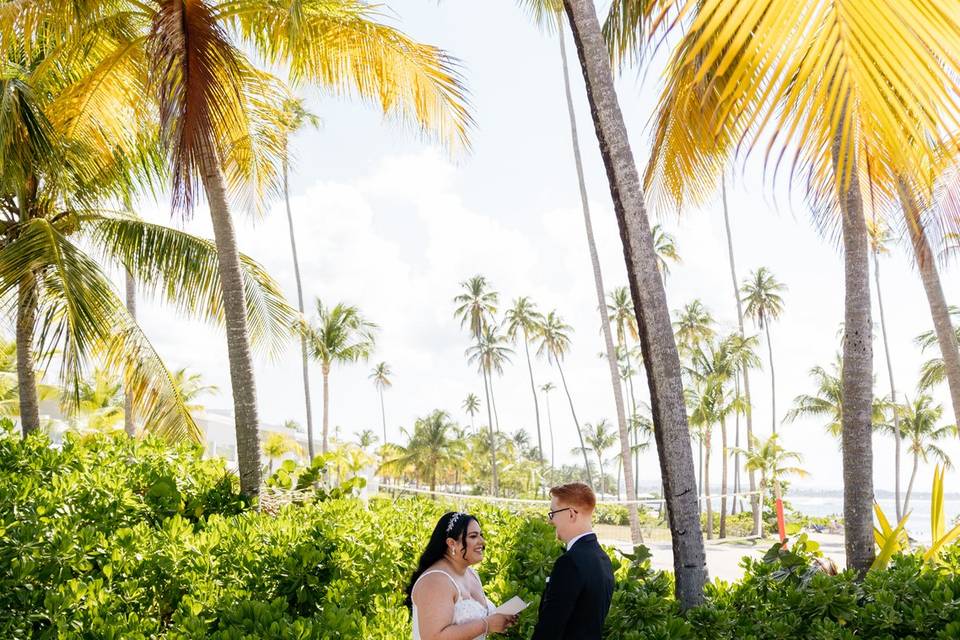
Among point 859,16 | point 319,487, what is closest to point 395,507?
point 319,487

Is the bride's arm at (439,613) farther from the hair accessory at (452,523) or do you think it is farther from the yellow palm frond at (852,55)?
the yellow palm frond at (852,55)

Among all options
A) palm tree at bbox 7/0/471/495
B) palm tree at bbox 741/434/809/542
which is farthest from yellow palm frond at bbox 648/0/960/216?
palm tree at bbox 741/434/809/542

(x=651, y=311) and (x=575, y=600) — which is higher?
(x=651, y=311)

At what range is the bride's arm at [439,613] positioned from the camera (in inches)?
135

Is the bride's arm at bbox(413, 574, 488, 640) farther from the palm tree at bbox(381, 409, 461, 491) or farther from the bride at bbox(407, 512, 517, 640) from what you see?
the palm tree at bbox(381, 409, 461, 491)

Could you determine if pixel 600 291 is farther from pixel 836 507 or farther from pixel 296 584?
pixel 296 584

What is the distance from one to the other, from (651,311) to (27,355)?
8.14 metres

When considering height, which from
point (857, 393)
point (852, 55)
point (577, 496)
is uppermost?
point (852, 55)

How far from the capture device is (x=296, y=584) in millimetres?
5160

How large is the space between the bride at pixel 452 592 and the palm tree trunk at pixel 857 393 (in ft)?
13.6

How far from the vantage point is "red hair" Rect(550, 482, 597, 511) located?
12.2ft

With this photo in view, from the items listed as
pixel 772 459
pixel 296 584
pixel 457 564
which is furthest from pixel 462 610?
pixel 772 459

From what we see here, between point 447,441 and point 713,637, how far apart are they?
65863mm

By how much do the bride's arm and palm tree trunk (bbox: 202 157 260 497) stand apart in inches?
186
